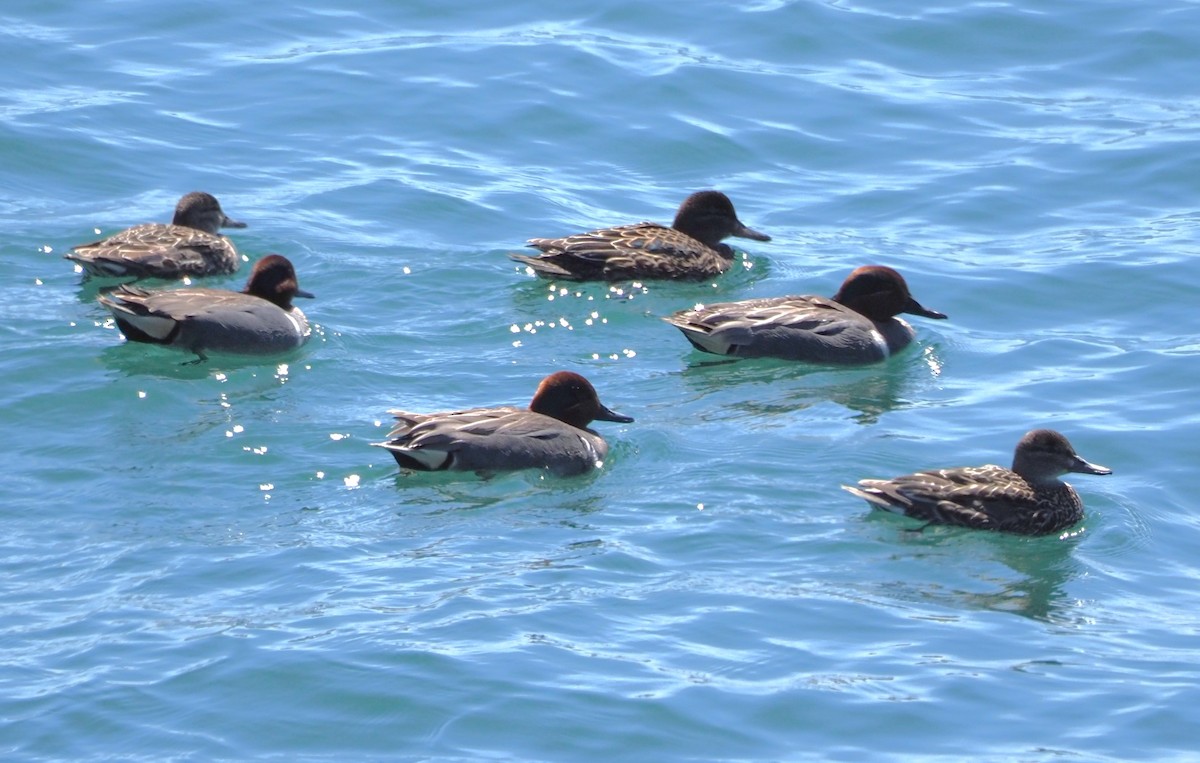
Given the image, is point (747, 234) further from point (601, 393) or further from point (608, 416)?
point (608, 416)

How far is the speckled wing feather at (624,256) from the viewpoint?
1689 cm

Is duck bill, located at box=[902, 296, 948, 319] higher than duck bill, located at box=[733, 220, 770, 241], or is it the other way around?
duck bill, located at box=[733, 220, 770, 241]

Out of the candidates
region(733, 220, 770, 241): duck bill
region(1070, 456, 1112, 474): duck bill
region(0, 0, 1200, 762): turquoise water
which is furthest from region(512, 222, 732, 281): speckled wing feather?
region(1070, 456, 1112, 474): duck bill

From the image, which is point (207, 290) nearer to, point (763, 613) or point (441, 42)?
point (763, 613)

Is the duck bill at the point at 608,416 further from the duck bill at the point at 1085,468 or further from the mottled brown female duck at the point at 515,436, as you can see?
the duck bill at the point at 1085,468

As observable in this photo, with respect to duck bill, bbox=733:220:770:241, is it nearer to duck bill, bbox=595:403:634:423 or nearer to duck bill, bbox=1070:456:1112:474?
duck bill, bbox=595:403:634:423

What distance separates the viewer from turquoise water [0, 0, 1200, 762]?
32.9 feet

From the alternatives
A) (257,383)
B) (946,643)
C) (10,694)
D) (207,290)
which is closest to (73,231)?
(207,290)

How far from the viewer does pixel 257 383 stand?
14.6m

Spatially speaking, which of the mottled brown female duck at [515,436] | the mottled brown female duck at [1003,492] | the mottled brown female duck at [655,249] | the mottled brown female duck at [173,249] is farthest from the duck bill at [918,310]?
the mottled brown female duck at [173,249]

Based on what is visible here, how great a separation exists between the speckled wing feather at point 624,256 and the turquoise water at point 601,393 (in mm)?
208

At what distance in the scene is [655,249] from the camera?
681 inches

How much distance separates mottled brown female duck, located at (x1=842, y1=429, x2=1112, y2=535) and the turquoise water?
18 centimetres

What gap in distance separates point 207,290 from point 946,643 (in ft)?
23.4
